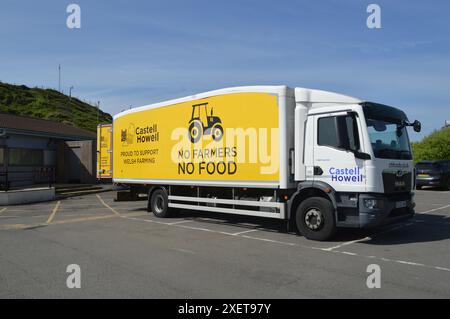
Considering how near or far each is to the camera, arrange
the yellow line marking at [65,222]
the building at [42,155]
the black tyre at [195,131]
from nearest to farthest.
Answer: the yellow line marking at [65,222]
the black tyre at [195,131]
the building at [42,155]

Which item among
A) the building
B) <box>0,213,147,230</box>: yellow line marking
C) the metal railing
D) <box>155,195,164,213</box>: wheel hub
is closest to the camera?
<box>0,213,147,230</box>: yellow line marking

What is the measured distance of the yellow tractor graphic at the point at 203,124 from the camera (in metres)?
10.3

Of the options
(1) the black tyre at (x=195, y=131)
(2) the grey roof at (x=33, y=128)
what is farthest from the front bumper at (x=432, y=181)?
(2) the grey roof at (x=33, y=128)

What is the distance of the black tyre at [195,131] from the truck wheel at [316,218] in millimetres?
3629

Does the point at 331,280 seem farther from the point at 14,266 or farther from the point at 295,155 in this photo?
the point at 14,266

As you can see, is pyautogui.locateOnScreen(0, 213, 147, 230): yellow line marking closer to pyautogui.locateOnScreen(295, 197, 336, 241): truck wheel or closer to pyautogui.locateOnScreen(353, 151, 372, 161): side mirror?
pyautogui.locateOnScreen(295, 197, 336, 241): truck wheel

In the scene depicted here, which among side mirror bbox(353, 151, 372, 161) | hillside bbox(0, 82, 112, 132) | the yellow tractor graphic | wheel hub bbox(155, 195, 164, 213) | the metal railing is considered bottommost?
wheel hub bbox(155, 195, 164, 213)

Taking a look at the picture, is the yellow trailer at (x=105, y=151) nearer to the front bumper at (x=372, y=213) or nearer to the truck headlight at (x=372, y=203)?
the front bumper at (x=372, y=213)

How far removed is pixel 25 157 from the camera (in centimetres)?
2484

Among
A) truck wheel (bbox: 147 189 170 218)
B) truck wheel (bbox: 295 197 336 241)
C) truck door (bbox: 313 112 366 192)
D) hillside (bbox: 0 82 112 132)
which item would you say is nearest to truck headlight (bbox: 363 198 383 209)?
truck door (bbox: 313 112 366 192)

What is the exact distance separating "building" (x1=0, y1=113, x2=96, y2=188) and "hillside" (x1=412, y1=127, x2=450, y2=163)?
2617 centimetres

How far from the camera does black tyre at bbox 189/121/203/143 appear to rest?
10782mm

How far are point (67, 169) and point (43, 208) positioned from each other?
1183cm

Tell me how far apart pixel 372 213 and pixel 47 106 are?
71351mm
